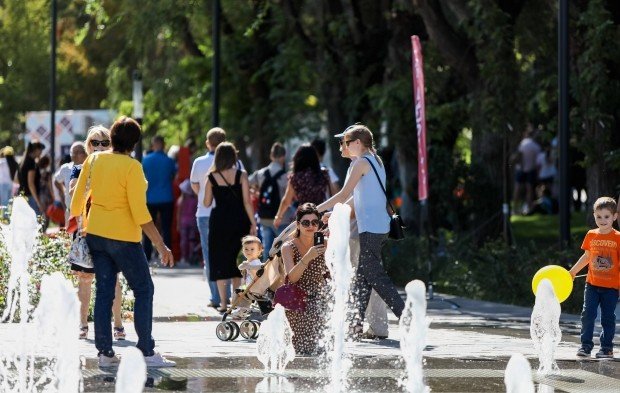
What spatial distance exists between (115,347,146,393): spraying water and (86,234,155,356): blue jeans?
2.82 metres

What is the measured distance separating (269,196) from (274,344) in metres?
7.37

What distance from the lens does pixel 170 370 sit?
1120cm

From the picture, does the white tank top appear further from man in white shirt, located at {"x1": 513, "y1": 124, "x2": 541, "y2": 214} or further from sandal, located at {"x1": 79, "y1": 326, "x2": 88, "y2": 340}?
man in white shirt, located at {"x1": 513, "y1": 124, "x2": 541, "y2": 214}

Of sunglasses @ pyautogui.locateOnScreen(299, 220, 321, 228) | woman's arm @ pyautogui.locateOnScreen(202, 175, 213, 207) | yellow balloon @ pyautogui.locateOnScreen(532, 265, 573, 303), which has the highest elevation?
woman's arm @ pyautogui.locateOnScreen(202, 175, 213, 207)

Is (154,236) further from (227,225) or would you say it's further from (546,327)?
(227,225)

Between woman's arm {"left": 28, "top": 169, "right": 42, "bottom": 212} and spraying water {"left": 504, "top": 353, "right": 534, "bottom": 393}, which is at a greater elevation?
woman's arm {"left": 28, "top": 169, "right": 42, "bottom": 212}

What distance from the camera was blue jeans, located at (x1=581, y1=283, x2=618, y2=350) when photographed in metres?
12.6

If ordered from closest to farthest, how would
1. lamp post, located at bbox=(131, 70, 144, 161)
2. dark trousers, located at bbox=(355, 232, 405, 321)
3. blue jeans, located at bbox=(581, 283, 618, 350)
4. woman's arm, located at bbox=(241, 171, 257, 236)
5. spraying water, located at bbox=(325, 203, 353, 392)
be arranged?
spraying water, located at bbox=(325, 203, 353, 392) → blue jeans, located at bbox=(581, 283, 618, 350) → dark trousers, located at bbox=(355, 232, 405, 321) → woman's arm, located at bbox=(241, 171, 257, 236) → lamp post, located at bbox=(131, 70, 144, 161)

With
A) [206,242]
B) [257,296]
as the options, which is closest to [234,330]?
[257,296]

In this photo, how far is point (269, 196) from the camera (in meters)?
19.1

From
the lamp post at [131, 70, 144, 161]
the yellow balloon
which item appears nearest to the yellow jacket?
the yellow balloon

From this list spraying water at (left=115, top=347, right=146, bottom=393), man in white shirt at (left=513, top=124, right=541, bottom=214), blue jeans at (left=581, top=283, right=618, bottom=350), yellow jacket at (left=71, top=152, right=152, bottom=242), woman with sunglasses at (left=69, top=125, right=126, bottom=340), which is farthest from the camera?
man in white shirt at (left=513, top=124, right=541, bottom=214)

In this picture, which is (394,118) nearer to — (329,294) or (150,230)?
(329,294)

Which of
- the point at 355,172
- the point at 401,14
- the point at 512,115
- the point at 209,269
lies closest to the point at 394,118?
the point at 401,14
